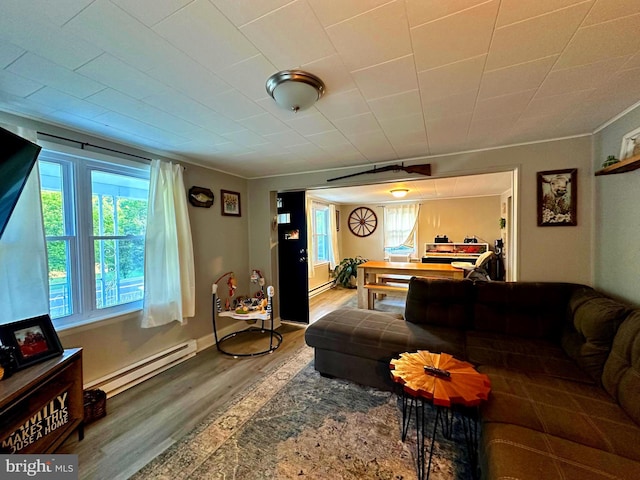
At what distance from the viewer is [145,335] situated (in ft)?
8.50

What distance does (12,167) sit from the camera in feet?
4.91

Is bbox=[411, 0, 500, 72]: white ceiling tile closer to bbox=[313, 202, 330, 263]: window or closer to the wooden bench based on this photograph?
the wooden bench

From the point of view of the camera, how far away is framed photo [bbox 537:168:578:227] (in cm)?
238

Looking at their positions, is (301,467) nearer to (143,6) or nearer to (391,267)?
(143,6)

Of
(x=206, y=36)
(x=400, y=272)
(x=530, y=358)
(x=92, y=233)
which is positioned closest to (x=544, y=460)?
(x=530, y=358)

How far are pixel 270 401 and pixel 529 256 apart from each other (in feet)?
8.97

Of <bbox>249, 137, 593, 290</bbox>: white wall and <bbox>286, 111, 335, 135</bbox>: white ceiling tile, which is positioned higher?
<bbox>286, 111, 335, 135</bbox>: white ceiling tile

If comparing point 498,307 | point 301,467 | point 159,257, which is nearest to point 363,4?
point 301,467

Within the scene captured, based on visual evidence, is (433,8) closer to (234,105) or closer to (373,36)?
(373,36)

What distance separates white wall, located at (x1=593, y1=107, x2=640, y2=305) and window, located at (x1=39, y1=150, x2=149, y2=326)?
406cm

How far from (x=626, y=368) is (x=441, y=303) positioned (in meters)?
1.22

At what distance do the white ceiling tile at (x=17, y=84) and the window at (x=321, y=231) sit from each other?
484cm

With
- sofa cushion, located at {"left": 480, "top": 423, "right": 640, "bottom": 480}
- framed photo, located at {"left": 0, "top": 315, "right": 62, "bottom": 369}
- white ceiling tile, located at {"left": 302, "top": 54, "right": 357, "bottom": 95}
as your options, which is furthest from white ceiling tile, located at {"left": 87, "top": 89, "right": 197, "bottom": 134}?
sofa cushion, located at {"left": 480, "top": 423, "right": 640, "bottom": 480}

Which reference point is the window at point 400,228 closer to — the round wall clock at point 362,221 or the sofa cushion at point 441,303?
the round wall clock at point 362,221
